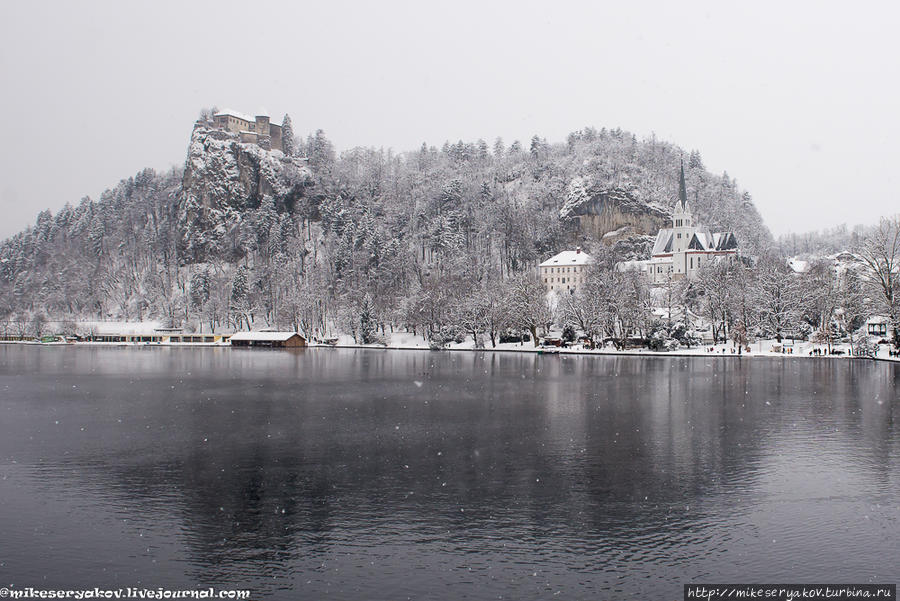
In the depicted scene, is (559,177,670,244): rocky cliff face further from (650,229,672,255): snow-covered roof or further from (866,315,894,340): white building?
(866,315,894,340): white building

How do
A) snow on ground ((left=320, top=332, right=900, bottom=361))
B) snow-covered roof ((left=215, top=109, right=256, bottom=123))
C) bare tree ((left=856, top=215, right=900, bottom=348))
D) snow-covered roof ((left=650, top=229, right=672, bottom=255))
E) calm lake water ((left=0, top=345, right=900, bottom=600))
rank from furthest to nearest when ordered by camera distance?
snow-covered roof ((left=215, top=109, right=256, bottom=123)), snow-covered roof ((left=650, top=229, right=672, bottom=255)), snow on ground ((left=320, top=332, right=900, bottom=361)), bare tree ((left=856, top=215, right=900, bottom=348)), calm lake water ((left=0, top=345, right=900, bottom=600))

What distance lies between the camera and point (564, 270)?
449 ft

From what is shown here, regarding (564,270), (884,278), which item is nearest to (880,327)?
(884,278)

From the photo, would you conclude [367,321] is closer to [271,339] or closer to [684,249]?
[271,339]

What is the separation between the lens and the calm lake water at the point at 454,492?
1652cm

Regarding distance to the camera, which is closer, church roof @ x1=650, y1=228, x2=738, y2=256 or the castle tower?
church roof @ x1=650, y1=228, x2=738, y2=256

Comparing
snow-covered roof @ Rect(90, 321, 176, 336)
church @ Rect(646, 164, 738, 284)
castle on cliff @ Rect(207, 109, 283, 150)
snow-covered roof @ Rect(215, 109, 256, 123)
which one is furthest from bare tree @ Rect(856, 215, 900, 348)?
snow-covered roof @ Rect(215, 109, 256, 123)

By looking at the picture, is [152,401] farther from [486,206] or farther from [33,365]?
[486,206]

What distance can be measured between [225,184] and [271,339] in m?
70.9

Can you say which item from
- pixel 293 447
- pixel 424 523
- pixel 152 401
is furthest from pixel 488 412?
pixel 152 401

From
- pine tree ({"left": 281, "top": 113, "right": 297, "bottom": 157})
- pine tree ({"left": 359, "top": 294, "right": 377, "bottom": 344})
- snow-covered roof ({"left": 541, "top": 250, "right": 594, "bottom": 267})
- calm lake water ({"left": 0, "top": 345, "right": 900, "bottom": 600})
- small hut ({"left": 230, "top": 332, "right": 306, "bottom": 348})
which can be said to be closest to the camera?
calm lake water ({"left": 0, "top": 345, "right": 900, "bottom": 600})

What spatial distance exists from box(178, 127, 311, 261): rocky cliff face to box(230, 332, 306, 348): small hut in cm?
5336

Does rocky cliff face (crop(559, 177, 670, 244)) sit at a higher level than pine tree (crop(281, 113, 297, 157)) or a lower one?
lower

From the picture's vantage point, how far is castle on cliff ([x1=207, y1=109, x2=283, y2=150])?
177875mm
